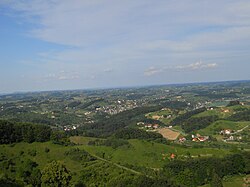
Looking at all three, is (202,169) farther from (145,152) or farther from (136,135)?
(136,135)

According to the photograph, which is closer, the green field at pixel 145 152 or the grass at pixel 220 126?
the green field at pixel 145 152

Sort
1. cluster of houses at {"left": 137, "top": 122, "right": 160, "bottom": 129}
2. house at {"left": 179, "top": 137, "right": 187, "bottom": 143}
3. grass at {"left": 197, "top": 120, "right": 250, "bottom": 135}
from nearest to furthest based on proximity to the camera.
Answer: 1. house at {"left": 179, "top": 137, "right": 187, "bottom": 143}
2. grass at {"left": 197, "top": 120, "right": 250, "bottom": 135}
3. cluster of houses at {"left": 137, "top": 122, "right": 160, "bottom": 129}

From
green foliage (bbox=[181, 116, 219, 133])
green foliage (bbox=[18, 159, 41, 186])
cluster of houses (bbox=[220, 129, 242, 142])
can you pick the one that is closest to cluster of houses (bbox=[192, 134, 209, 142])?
cluster of houses (bbox=[220, 129, 242, 142])

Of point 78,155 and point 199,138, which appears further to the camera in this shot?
point 199,138

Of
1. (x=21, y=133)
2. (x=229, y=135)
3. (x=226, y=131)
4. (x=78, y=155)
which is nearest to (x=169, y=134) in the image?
(x=226, y=131)

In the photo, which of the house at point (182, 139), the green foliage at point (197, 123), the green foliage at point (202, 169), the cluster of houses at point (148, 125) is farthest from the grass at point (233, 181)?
the cluster of houses at point (148, 125)

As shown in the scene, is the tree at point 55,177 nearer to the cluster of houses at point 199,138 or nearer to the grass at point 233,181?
the grass at point 233,181

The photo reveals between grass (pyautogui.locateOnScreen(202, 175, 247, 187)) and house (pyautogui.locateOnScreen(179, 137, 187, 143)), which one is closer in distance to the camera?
grass (pyautogui.locateOnScreen(202, 175, 247, 187))

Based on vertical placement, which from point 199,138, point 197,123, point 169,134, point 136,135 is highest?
point 136,135

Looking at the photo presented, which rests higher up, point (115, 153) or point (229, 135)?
point (115, 153)

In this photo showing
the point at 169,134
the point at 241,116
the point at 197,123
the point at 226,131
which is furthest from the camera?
the point at 241,116

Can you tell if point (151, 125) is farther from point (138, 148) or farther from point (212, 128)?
point (138, 148)

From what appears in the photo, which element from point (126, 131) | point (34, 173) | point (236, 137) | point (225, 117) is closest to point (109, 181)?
point (34, 173)

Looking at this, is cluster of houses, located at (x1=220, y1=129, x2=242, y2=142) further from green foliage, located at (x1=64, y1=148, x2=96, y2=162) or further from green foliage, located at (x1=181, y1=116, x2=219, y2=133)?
green foliage, located at (x1=64, y1=148, x2=96, y2=162)
